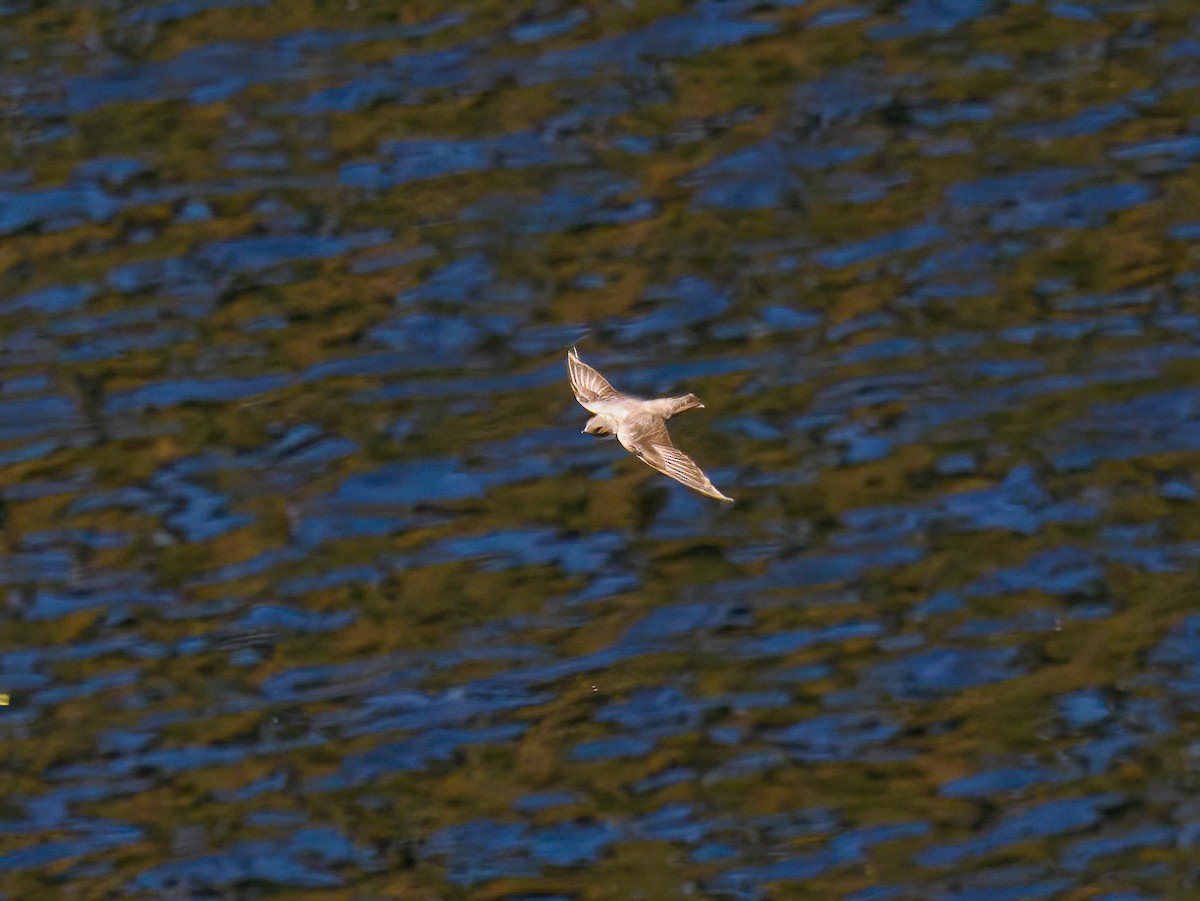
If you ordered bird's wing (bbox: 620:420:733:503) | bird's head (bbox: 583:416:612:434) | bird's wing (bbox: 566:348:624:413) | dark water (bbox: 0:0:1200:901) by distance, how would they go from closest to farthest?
bird's wing (bbox: 620:420:733:503), bird's head (bbox: 583:416:612:434), dark water (bbox: 0:0:1200:901), bird's wing (bbox: 566:348:624:413)

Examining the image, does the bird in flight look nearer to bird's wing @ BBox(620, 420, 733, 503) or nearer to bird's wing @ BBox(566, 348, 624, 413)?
bird's wing @ BBox(620, 420, 733, 503)

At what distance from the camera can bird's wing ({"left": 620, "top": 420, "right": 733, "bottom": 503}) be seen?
1301 cm

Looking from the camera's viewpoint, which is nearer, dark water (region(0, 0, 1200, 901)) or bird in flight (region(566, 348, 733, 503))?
bird in flight (region(566, 348, 733, 503))

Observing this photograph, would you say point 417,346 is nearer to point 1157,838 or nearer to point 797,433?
point 797,433

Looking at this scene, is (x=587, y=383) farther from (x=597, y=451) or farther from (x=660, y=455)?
(x=660, y=455)

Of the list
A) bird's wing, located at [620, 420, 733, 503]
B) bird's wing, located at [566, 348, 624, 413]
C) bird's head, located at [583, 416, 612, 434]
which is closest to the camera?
bird's wing, located at [620, 420, 733, 503]

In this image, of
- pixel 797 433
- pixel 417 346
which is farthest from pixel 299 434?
pixel 797 433

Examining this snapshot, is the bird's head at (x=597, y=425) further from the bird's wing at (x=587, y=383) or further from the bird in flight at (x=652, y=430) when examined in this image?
the bird's wing at (x=587, y=383)

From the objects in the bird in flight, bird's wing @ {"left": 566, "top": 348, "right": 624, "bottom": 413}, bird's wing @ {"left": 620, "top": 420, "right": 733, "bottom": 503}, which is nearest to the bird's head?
the bird in flight

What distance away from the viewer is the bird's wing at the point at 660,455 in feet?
42.7

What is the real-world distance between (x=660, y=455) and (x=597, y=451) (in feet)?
11.6

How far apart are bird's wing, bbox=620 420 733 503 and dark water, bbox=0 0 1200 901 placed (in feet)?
8.49

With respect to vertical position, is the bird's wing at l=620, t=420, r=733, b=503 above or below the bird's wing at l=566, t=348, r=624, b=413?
above

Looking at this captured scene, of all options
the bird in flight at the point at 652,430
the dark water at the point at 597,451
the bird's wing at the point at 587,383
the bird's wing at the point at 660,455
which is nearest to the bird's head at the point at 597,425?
the bird in flight at the point at 652,430
